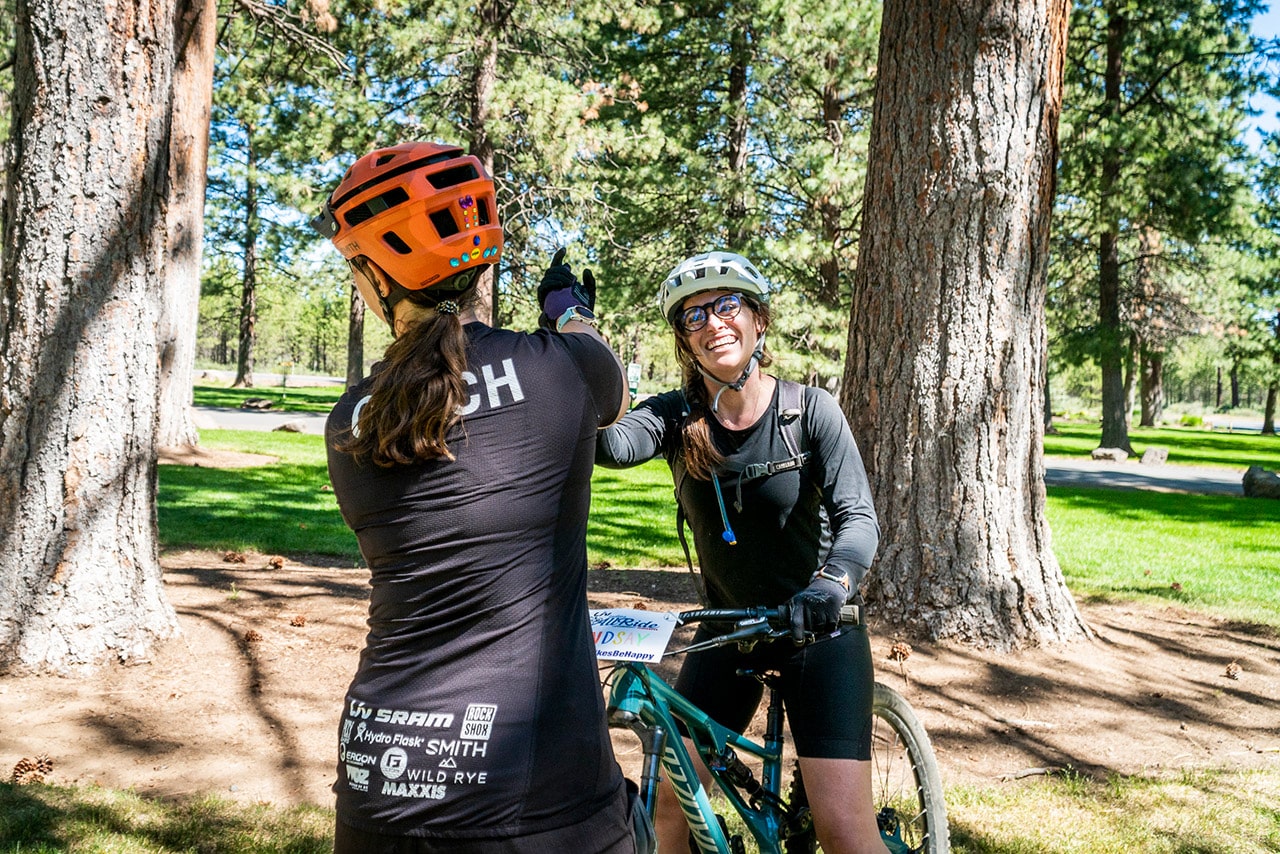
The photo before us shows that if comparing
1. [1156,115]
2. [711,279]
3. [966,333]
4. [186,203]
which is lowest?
[711,279]

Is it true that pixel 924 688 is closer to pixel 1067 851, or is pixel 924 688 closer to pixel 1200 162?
pixel 1067 851

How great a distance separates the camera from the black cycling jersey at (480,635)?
1634 mm

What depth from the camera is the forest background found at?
17.4 meters

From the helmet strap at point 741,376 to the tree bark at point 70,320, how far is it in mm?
3217

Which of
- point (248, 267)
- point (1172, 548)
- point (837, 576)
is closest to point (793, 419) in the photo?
point (837, 576)

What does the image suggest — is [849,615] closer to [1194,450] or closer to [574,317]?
[574,317]

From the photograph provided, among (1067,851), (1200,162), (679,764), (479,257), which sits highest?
(1200,162)

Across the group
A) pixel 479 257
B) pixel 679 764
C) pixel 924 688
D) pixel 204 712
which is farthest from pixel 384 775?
pixel 924 688

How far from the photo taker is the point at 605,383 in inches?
75.7

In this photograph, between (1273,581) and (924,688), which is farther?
(1273,581)

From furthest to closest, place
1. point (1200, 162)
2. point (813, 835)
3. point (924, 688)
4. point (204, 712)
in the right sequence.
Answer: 1. point (1200, 162)
2. point (924, 688)
3. point (204, 712)
4. point (813, 835)

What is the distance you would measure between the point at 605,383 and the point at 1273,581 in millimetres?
9109

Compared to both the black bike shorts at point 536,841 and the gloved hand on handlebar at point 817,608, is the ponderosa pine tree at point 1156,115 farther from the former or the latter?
the black bike shorts at point 536,841

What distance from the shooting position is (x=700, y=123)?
21.0m
